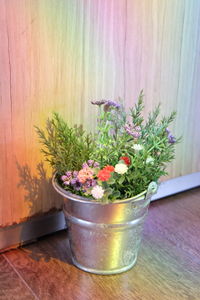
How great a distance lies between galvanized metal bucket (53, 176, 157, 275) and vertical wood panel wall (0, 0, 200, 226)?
0.14 metres

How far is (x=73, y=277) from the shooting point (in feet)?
3.11

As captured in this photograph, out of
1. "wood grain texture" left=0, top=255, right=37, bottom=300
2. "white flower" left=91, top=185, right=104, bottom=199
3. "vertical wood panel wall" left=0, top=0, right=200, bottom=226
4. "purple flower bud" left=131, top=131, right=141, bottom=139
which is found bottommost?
"wood grain texture" left=0, top=255, right=37, bottom=300

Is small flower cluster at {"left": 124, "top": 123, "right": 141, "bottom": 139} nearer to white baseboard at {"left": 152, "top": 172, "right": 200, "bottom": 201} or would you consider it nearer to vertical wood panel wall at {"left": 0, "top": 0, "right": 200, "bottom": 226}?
vertical wood panel wall at {"left": 0, "top": 0, "right": 200, "bottom": 226}

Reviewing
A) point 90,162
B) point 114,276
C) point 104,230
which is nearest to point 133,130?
point 90,162

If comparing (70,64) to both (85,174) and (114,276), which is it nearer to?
(85,174)

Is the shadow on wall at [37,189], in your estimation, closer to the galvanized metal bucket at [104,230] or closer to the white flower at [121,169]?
the galvanized metal bucket at [104,230]

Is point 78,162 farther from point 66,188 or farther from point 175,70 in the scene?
point 175,70

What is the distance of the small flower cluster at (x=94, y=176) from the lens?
836 millimetres

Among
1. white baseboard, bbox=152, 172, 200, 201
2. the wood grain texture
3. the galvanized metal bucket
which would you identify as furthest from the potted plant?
white baseboard, bbox=152, 172, 200, 201

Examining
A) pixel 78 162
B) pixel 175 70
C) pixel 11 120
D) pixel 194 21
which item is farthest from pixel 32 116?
pixel 194 21

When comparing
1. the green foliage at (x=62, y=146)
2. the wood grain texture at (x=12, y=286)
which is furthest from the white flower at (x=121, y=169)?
the wood grain texture at (x=12, y=286)

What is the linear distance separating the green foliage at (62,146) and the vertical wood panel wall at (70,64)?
0.10ft

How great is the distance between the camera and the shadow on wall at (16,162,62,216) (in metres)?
1.02

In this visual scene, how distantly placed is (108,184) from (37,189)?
0.28 m
